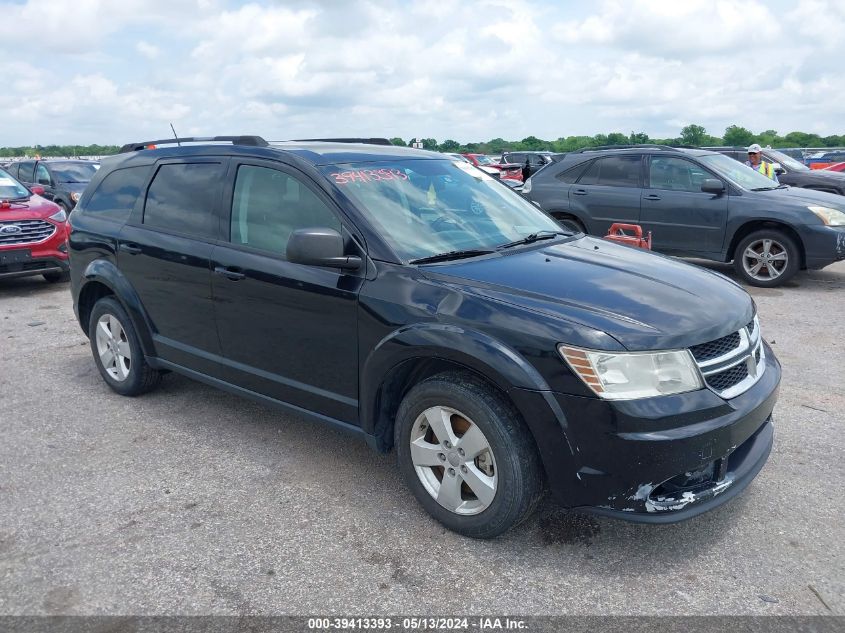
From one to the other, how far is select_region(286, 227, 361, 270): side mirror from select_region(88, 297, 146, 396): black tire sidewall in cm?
208

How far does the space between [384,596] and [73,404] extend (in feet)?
10.6

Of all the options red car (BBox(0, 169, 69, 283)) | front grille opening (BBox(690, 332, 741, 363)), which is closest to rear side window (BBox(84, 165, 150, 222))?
front grille opening (BBox(690, 332, 741, 363))

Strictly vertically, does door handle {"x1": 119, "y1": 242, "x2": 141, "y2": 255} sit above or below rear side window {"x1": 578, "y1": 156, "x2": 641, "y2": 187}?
below

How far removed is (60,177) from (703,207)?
13.0 metres

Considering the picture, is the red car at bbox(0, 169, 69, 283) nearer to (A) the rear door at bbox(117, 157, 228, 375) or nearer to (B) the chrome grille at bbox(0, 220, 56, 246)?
(B) the chrome grille at bbox(0, 220, 56, 246)

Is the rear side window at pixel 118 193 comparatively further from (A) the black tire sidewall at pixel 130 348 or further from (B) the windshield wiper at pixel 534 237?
(B) the windshield wiper at pixel 534 237

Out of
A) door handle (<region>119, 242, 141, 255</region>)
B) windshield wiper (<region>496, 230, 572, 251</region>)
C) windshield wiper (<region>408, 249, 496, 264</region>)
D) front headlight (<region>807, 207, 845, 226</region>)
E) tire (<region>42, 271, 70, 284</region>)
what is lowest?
tire (<region>42, 271, 70, 284</region>)

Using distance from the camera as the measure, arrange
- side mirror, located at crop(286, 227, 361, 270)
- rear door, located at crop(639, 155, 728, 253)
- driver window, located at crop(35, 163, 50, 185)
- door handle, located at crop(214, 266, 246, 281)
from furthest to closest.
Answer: driver window, located at crop(35, 163, 50, 185)
rear door, located at crop(639, 155, 728, 253)
door handle, located at crop(214, 266, 246, 281)
side mirror, located at crop(286, 227, 361, 270)

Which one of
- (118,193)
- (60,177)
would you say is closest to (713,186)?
(118,193)

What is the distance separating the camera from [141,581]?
2924 mm

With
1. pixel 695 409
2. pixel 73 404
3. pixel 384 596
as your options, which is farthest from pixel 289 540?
pixel 73 404

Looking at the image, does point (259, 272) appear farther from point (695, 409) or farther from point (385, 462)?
point (695, 409)

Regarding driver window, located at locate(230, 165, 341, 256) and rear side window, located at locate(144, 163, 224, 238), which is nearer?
driver window, located at locate(230, 165, 341, 256)

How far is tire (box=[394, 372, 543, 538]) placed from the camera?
9.62 ft
